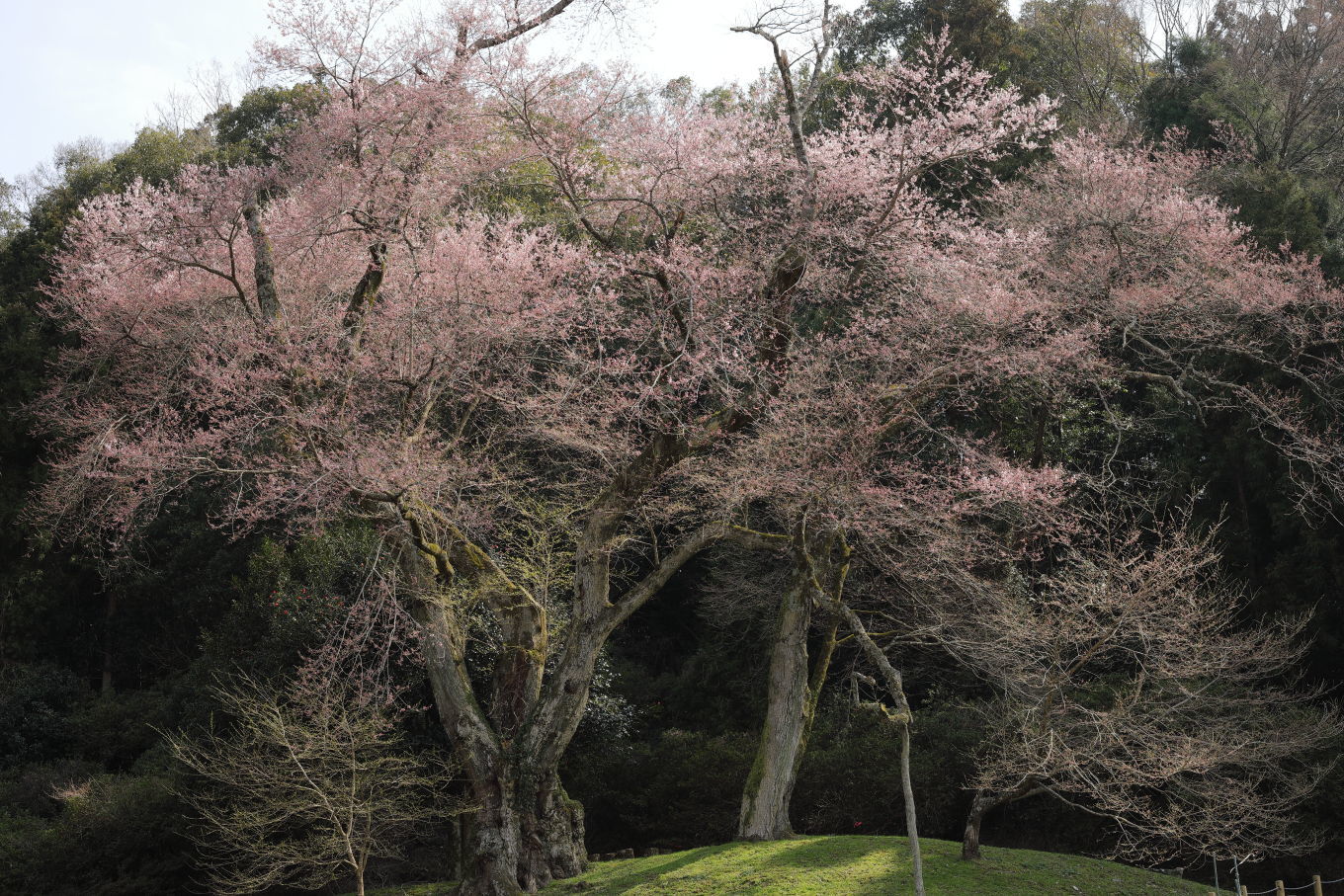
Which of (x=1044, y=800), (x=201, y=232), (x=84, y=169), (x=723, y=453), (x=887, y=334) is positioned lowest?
(x=1044, y=800)

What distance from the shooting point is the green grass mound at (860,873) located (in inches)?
303

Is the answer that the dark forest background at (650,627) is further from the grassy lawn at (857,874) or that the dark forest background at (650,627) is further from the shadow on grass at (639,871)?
the shadow on grass at (639,871)

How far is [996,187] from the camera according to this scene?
14.1 meters

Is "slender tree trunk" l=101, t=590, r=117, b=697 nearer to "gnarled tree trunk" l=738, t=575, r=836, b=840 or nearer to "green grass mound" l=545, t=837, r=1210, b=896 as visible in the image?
"green grass mound" l=545, t=837, r=1210, b=896

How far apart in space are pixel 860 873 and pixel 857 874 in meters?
0.03

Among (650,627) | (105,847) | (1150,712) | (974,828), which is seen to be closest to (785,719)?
(974,828)

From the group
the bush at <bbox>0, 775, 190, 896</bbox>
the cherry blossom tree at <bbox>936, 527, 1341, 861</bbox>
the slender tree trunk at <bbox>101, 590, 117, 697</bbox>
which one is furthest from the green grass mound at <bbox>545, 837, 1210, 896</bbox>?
the slender tree trunk at <bbox>101, 590, 117, 697</bbox>

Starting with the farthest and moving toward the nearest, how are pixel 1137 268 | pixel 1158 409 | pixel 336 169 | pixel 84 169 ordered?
→ pixel 84 169, pixel 1158 409, pixel 1137 268, pixel 336 169

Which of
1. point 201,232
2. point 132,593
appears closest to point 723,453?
point 201,232

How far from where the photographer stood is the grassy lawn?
770cm

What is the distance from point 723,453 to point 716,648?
476cm

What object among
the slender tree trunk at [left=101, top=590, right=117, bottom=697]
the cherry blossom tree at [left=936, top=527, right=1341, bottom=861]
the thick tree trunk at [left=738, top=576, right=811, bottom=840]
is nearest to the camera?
the cherry blossom tree at [left=936, top=527, right=1341, bottom=861]

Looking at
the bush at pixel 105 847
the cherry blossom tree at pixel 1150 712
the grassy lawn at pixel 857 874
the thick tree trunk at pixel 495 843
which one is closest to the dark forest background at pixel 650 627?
the bush at pixel 105 847

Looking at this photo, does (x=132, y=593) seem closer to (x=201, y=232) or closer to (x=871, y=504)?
(x=201, y=232)
